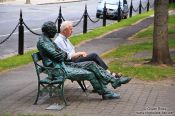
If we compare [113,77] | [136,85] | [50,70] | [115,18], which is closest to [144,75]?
[136,85]

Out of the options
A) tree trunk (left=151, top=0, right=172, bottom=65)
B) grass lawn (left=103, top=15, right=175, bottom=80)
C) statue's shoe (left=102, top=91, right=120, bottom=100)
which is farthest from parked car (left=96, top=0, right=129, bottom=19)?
statue's shoe (left=102, top=91, right=120, bottom=100)

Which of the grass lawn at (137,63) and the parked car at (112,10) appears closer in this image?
the grass lawn at (137,63)

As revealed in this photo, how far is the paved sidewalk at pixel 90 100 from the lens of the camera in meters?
7.75

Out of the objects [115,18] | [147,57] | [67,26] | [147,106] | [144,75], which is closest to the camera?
[147,106]

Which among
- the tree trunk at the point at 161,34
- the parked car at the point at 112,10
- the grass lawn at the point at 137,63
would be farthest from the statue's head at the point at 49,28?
the parked car at the point at 112,10

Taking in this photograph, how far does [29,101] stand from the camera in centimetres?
849

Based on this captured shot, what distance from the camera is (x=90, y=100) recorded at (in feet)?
28.2

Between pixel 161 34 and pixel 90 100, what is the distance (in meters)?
3.98

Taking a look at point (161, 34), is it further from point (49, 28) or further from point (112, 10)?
point (112, 10)

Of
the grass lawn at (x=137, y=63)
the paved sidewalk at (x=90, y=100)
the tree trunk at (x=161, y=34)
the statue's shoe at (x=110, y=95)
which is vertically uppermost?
the tree trunk at (x=161, y=34)

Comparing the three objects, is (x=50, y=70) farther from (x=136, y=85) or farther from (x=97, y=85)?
(x=136, y=85)

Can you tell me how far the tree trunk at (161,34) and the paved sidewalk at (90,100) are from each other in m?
1.77

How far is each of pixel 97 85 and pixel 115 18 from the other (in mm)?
26255

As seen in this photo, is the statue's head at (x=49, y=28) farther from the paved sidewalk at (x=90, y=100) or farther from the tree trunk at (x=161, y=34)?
the tree trunk at (x=161, y=34)
